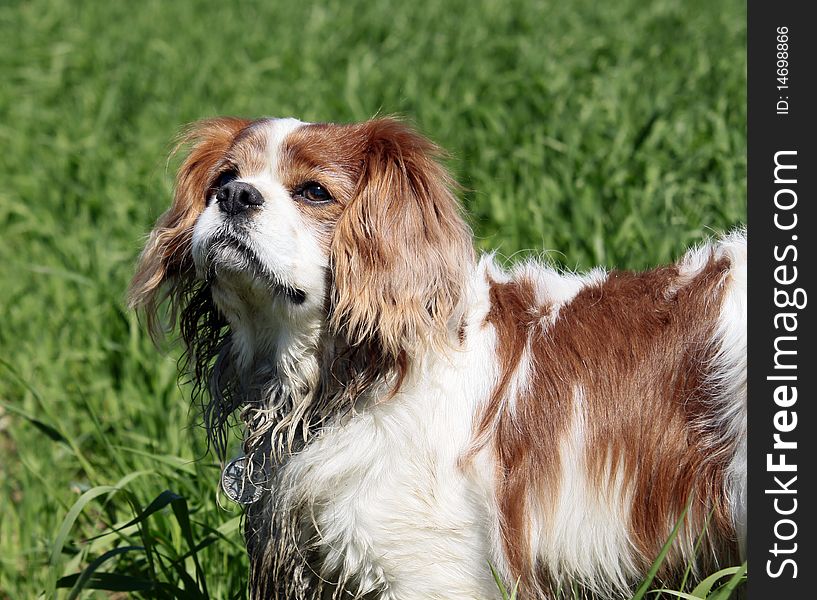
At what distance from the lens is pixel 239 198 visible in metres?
2.85

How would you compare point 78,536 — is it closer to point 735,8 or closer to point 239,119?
point 239,119

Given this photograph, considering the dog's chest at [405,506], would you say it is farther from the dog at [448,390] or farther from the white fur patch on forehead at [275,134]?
the white fur patch on forehead at [275,134]

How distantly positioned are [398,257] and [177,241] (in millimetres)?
719

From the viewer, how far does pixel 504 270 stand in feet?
11.0

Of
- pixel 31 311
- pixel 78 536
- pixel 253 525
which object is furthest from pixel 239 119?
pixel 31 311

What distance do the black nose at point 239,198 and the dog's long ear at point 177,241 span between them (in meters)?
0.32

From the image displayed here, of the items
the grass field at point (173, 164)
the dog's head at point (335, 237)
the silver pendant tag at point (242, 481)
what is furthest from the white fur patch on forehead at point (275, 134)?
the silver pendant tag at point (242, 481)

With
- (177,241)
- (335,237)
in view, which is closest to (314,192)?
(335,237)

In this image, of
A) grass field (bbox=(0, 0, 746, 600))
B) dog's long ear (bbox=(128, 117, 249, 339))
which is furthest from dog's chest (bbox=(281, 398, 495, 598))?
dog's long ear (bbox=(128, 117, 249, 339))

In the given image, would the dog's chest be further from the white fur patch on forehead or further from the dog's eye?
the white fur patch on forehead

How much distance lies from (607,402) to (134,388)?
8.31 feet

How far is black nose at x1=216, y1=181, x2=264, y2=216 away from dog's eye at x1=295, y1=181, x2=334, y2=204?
0.16 meters

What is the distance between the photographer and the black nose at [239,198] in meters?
2.85

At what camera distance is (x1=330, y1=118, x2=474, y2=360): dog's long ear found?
2865 mm
